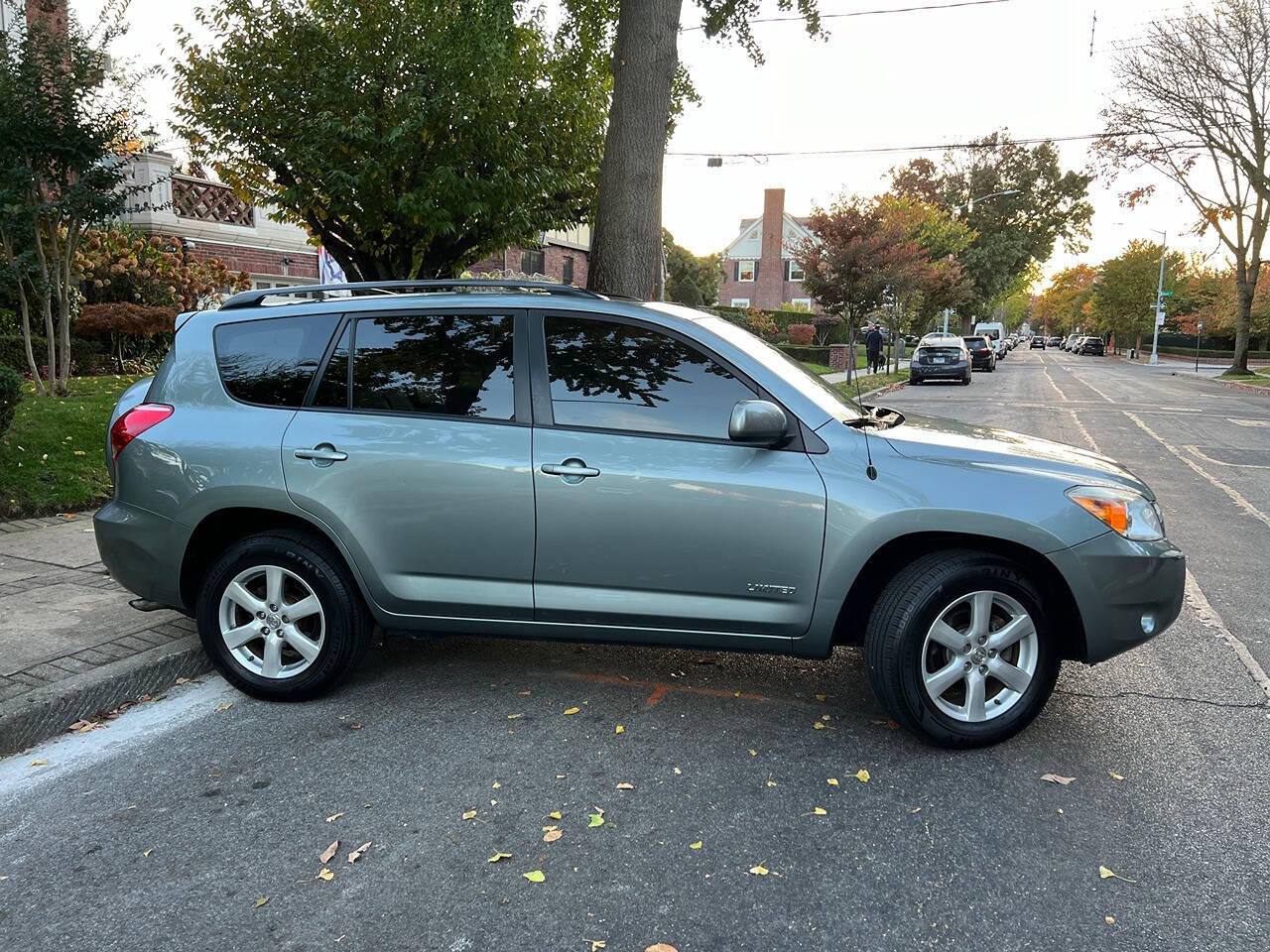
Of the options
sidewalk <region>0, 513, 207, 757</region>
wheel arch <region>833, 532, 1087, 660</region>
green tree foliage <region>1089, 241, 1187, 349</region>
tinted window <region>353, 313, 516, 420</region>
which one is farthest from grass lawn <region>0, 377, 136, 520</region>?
green tree foliage <region>1089, 241, 1187, 349</region>

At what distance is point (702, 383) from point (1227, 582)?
180 inches

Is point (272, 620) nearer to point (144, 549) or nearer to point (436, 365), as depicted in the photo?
point (144, 549)

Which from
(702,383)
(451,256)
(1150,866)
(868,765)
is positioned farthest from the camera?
(451,256)

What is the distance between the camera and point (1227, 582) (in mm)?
6285

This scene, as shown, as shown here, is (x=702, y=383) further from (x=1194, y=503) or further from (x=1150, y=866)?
(x=1194, y=503)

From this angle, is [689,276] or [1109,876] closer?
[1109,876]

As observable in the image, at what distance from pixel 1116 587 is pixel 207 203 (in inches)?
887

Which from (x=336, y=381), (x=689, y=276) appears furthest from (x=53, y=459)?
(x=689, y=276)

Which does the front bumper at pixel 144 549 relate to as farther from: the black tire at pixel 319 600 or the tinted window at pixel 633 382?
the tinted window at pixel 633 382

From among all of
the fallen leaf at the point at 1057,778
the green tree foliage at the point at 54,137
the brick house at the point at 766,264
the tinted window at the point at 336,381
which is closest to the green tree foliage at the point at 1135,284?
the brick house at the point at 766,264

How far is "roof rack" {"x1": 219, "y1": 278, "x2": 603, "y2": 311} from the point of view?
167 inches

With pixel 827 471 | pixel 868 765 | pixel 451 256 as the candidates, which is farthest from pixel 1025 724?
pixel 451 256

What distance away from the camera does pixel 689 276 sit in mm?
59031

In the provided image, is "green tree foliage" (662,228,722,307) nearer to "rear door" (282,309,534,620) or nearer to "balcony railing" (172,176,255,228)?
"balcony railing" (172,176,255,228)
